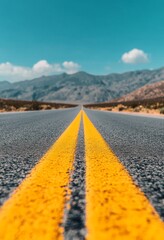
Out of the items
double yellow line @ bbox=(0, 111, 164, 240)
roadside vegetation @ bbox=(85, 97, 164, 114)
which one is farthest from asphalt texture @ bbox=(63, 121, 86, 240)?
roadside vegetation @ bbox=(85, 97, 164, 114)

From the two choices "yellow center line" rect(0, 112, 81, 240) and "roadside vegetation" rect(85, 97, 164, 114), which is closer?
"yellow center line" rect(0, 112, 81, 240)

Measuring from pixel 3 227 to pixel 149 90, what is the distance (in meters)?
142

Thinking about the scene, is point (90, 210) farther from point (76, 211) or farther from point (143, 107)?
point (143, 107)

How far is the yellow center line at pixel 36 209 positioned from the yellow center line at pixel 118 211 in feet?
0.52

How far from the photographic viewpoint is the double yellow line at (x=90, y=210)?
1.01 m

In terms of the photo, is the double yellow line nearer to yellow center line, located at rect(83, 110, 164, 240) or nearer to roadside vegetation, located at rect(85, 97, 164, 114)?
yellow center line, located at rect(83, 110, 164, 240)

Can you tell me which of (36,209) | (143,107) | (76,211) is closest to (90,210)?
(76,211)

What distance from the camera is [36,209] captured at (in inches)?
49.5

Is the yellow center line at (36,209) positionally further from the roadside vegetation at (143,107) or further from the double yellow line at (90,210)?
the roadside vegetation at (143,107)

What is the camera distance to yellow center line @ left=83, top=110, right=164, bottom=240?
1.00 meters

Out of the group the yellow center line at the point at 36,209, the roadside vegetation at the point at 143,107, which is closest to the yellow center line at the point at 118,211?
the yellow center line at the point at 36,209

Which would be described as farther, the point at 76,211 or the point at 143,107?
the point at 143,107

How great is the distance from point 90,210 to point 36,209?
279mm

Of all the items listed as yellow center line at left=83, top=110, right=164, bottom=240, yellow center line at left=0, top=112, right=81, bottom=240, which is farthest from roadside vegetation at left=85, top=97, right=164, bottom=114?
yellow center line at left=0, top=112, right=81, bottom=240
